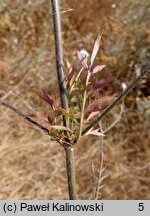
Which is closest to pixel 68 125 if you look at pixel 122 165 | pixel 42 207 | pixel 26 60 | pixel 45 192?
pixel 42 207

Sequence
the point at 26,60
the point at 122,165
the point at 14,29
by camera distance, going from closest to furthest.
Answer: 1. the point at 122,165
2. the point at 26,60
3. the point at 14,29

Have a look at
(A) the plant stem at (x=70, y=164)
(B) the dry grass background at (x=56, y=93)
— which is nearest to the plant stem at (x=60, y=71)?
(A) the plant stem at (x=70, y=164)

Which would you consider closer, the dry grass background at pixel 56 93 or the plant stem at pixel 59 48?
the plant stem at pixel 59 48

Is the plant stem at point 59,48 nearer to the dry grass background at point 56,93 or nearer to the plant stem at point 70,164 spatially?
the plant stem at point 70,164

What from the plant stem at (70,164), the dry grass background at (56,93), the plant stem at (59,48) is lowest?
the plant stem at (70,164)

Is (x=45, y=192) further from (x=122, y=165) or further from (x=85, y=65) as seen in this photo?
(x=85, y=65)

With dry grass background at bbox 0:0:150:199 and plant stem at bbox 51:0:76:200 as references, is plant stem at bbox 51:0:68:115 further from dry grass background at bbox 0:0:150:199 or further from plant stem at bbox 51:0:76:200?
dry grass background at bbox 0:0:150:199

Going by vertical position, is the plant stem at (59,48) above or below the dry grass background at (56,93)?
below

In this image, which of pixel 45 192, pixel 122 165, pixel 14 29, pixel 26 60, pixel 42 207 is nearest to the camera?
pixel 42 207
